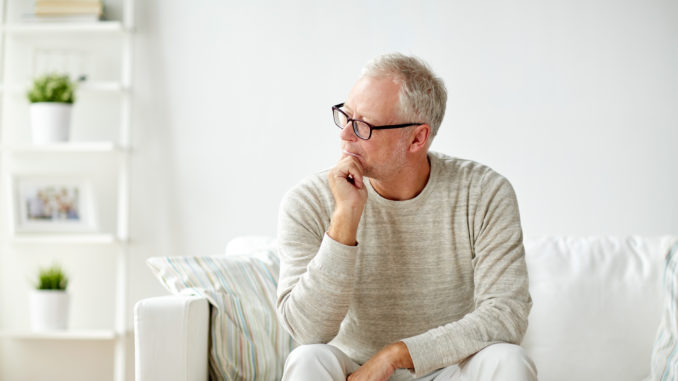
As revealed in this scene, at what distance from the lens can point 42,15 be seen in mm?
3049

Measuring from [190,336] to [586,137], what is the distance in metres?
1.81

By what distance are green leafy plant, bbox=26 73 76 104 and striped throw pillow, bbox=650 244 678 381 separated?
2.29 metres

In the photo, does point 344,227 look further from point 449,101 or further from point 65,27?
point 65,27

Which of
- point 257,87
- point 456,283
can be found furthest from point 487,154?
point 456,283

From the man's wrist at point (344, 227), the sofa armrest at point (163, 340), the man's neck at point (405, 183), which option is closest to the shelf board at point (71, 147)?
the sofa armrest at point (163, 340)

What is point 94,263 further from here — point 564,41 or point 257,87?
point 564,41

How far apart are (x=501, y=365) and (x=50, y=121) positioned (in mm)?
2143

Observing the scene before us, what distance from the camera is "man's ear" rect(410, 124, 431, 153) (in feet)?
6.00

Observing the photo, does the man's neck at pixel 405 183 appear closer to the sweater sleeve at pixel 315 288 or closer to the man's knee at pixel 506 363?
the sweater sleeve at pixel 315 288

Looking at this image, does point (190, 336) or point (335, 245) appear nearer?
point (335, 245)

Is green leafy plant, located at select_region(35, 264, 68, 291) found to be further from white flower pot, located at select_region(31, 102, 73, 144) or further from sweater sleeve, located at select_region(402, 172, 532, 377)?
sweater sleeve, located at select_region(402, 172, 532, 377)

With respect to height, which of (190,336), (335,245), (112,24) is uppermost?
(112,24)

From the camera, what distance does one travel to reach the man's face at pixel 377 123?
5.80ft

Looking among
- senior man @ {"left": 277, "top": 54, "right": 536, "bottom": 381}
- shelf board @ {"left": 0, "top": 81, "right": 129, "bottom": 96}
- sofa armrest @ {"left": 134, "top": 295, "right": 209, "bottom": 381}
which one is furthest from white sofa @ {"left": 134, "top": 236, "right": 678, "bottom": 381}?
shelf board @ {"left": 0, "top": 81, "right": 129, "bottom": 96}
